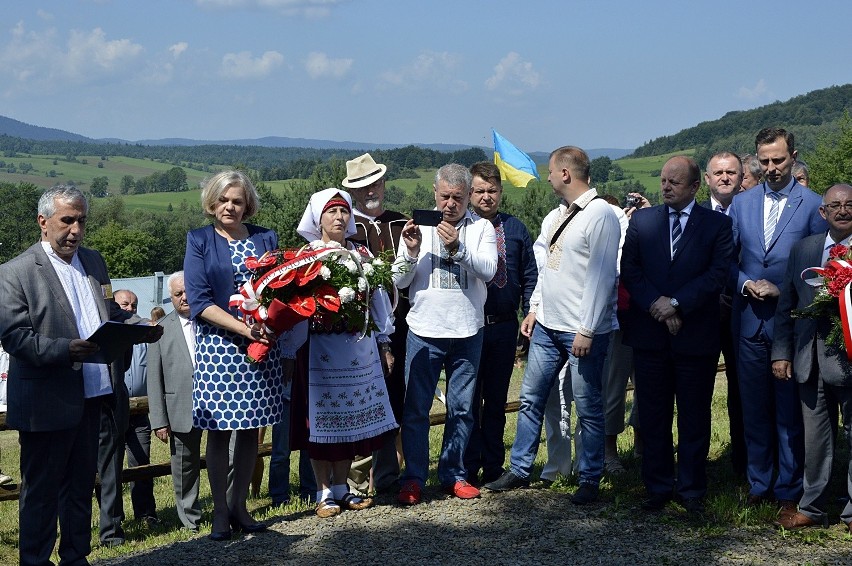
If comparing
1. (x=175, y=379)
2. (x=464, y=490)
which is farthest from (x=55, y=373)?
(x=464, y=490)

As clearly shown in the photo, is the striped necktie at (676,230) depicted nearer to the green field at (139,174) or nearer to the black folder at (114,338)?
the black folder at (114,338)

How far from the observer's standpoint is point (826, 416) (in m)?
6.07

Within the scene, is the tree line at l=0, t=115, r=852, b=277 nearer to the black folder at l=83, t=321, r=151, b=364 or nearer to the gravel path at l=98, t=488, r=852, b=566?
the gravel path at l=98, t=488, r=852, b=566

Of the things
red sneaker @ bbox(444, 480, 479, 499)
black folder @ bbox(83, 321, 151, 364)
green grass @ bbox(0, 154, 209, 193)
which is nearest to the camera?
black folder @ bbox(83, 321, 151, 364)

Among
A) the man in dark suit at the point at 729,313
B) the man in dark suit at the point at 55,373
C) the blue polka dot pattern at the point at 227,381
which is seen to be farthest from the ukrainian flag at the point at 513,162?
the man in dark suit at the point at 55,373

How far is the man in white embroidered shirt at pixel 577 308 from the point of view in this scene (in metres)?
6.39

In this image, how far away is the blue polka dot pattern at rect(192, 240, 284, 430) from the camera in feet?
19.3

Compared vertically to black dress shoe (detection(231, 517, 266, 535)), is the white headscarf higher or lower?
higher

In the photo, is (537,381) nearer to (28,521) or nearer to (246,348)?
(246,348)

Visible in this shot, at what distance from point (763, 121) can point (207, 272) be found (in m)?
117

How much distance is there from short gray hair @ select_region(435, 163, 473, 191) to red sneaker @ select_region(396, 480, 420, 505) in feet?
7.24

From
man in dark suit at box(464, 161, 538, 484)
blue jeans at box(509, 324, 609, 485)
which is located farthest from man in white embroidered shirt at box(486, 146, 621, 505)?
man in dark suit at box(464, 161, 538, 484)

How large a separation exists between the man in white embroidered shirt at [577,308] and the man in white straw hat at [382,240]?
90cm

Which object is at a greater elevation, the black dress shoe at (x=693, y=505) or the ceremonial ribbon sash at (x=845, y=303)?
the ceremonial ribbon sash at (x=845, y=303)
